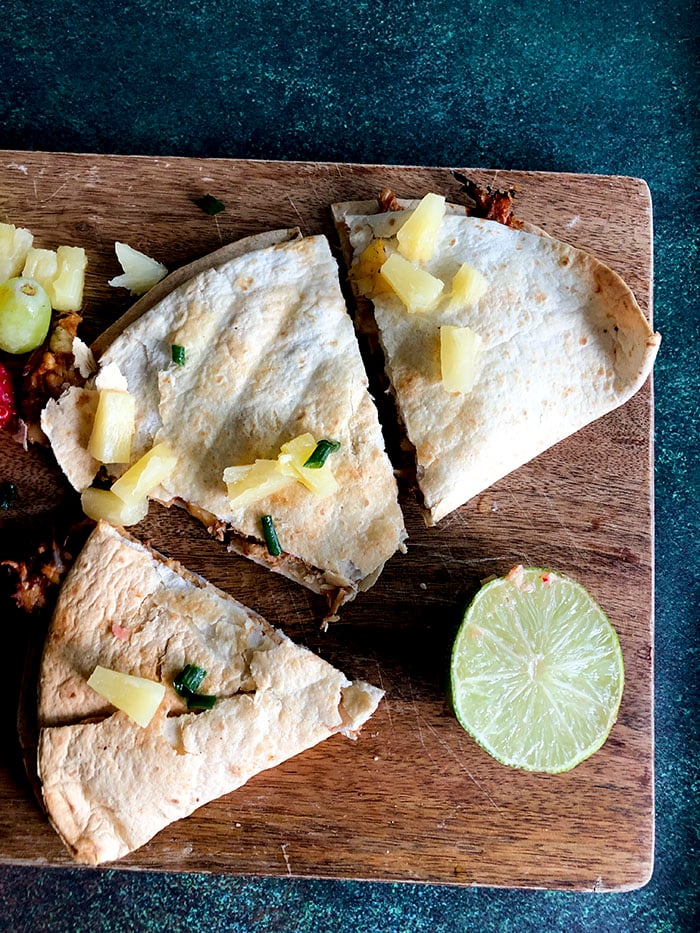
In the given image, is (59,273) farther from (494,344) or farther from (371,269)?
(494,344)

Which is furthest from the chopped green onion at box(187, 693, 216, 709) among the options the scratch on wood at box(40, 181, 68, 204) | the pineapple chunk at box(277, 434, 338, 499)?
the scratch on wood at box(40, 181, 68, 204)

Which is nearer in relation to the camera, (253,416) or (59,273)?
(253,416)

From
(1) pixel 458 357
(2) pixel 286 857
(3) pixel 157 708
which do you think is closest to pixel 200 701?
(3) pixel 157 708

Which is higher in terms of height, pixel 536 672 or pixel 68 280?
pixel 68 280

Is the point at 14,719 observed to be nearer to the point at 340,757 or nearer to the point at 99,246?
the point at 340,757

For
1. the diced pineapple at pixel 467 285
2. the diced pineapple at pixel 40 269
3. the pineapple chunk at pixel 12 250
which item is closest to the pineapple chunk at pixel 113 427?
the diced pineapple at pixel 40 269

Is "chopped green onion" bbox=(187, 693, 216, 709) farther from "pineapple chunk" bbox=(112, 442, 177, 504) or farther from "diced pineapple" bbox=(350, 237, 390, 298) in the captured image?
"diced pineapple" bbox=(350, 237, 390, 298)

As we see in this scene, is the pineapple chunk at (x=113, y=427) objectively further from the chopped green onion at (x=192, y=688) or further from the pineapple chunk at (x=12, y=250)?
the chopped green onion at (x=192, y=688)
